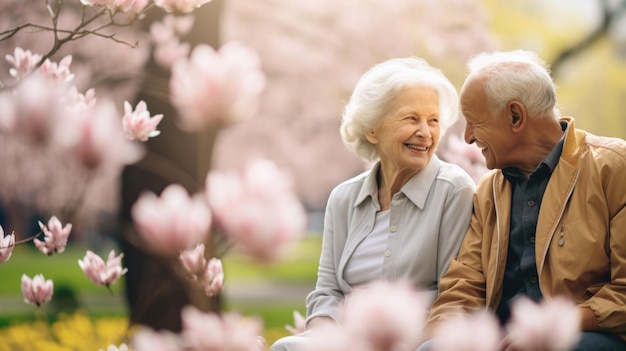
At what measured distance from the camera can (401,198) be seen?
2604mm

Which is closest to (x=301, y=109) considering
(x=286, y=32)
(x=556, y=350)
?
(x=286, y=32)

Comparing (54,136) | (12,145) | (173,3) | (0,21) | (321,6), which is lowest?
(12,145)

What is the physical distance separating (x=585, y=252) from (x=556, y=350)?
860 millimetres

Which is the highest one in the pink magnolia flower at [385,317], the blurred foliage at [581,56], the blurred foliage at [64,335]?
the blurred foliage at [581,56]

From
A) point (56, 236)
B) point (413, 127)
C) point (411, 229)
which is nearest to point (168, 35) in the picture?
point (56, 236)

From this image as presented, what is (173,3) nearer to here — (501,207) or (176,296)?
(501,207)

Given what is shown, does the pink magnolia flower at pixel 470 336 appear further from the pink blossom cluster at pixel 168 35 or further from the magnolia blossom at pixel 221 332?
the pink blossom cluster at pixel 168 35

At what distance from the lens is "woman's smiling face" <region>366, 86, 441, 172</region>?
257 centimetres

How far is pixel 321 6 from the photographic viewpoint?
9.27 meters

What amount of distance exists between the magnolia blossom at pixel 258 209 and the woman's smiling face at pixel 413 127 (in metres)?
1.35

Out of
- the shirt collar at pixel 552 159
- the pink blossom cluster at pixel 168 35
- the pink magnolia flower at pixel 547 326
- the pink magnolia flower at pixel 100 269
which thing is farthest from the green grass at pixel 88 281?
the pink magnolia flower at pixel 547 326

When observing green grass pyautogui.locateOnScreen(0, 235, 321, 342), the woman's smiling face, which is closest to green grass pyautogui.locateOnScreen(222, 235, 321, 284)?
green grass pyautogui.locateOnScreen(0, 235, 321, 342)

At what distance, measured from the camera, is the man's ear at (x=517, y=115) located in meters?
2.29

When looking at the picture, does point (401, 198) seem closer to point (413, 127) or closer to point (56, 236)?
point (413, 127)
